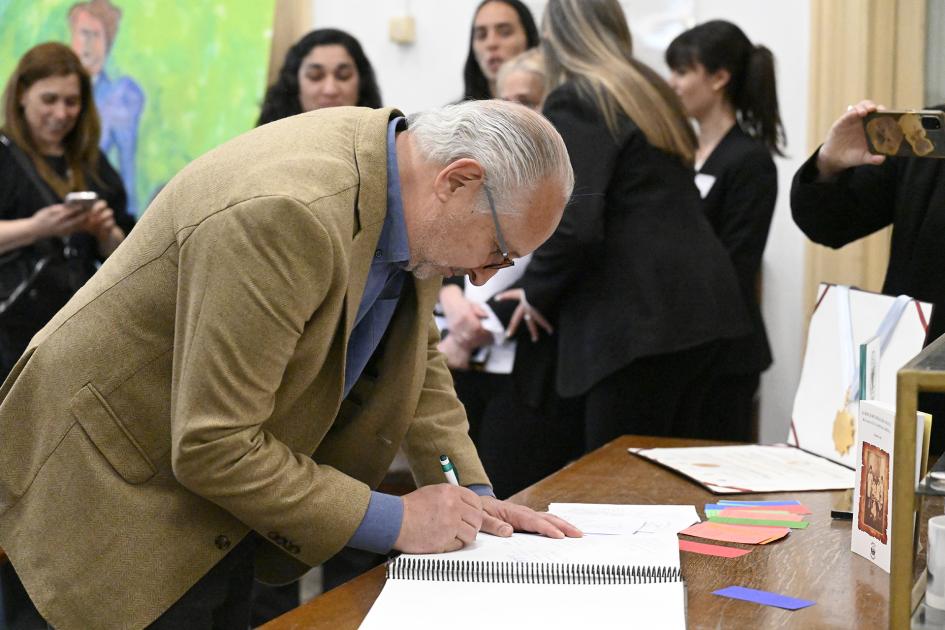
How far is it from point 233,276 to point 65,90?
258cm

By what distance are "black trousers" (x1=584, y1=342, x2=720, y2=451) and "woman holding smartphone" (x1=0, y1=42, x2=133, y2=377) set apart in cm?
161

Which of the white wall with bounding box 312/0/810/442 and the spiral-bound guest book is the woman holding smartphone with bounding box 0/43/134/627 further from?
the spiral-bound guest book

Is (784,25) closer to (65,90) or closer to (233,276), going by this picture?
(65,90)

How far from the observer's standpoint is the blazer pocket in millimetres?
1455

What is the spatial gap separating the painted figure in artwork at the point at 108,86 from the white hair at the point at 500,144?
3.68 meters

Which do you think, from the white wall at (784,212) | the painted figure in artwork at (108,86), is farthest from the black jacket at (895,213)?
the painted figure in artwork at (108,86)

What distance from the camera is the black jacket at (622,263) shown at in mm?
2602

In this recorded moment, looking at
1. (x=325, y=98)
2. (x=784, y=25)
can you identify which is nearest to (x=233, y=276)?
(x=325, y=98)

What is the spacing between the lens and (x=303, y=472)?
4.66 feet

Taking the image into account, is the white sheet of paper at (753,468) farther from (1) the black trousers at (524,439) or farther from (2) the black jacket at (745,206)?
(2) the black jacket at (745,206)

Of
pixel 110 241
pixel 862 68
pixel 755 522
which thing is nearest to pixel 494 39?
pixel 862 68

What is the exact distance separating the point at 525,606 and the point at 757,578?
326 millimetres

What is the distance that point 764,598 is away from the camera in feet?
4.54

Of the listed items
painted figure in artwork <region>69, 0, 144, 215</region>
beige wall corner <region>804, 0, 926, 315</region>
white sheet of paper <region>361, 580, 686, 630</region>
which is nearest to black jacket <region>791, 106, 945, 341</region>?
white sheet of paper <region>361, 580, 686, 630</region>
